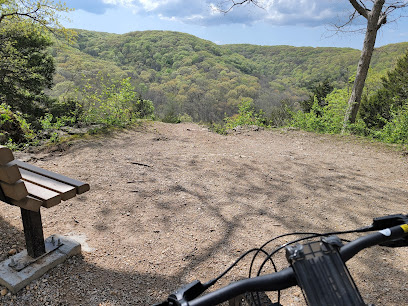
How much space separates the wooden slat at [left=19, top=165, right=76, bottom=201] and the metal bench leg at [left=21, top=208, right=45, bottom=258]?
217mm

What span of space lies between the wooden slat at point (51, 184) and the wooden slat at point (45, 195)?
0.03 metres

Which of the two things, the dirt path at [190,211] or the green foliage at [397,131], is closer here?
the dirt path at [190,211]

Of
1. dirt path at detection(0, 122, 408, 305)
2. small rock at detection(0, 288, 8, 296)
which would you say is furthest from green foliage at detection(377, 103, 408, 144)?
small rock at detection(0, 288, 8, 296)

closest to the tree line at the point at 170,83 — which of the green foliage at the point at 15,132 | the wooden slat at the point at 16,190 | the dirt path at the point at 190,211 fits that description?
the green foliage at the point at 15,132

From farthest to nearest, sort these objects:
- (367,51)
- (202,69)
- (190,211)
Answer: (202,69)
(367,51)
(190,211)

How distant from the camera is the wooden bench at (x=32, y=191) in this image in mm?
1967

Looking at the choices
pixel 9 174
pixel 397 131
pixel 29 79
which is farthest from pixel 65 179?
pixel 29 79

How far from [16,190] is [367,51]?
9190mm

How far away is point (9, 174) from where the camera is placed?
1949 millimetres

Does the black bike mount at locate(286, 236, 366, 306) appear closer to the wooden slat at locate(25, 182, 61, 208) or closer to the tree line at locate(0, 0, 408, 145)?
the wooden slat at locate(25, 182, 61, 208)

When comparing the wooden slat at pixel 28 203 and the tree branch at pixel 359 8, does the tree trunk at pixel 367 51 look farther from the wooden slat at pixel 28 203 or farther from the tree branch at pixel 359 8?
the wooden slat at pixel 28 203

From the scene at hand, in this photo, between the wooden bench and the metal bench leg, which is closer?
the wooden bench

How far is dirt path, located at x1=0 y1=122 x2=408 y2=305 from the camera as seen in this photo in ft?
7.61

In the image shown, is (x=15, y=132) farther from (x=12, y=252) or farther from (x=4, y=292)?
(x=4, y=292)
